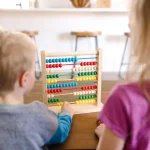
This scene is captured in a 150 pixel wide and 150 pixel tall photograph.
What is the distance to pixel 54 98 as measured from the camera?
4.14 feet

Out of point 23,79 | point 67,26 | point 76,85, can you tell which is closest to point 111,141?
point 23,79

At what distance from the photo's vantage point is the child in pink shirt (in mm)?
627

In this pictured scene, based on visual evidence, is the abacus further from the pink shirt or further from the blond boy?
A: the pink shirt

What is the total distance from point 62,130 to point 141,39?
1.49 ft

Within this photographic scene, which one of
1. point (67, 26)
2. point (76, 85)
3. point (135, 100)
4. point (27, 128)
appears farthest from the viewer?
point (67, 26)

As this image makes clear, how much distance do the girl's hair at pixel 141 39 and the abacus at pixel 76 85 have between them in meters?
0.57

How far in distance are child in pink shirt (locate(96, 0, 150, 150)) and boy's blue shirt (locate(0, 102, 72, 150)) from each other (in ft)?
0.92

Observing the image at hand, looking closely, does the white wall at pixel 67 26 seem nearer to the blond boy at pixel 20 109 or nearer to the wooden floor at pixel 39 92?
the wooden floor at pixel 39 92

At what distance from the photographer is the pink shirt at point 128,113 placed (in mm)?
630

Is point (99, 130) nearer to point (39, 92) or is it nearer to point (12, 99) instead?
point (12, 99)

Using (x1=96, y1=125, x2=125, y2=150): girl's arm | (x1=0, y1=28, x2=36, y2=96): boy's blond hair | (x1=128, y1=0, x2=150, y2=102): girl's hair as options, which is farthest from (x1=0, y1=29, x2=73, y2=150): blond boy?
(x1=128, y1=0, x2=150, y2=102): girl's hair

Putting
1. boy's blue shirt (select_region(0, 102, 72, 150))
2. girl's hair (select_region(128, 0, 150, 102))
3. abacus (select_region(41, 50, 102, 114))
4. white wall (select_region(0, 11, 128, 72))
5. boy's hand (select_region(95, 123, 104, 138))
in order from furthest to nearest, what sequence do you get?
white wall (select_region(0, 11, 128, 72))
abacus (select_region(41, 50, 102, 114))
boy's hand (select_region(95, 123, 104, 138))
boy's blue shirt (select_region(0, 102, 72, 150))
girl's hair (select_region(128, 0, 150, 102))

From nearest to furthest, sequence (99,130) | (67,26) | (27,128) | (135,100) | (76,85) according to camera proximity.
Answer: (135,100)
(27,128)
(99,130)
(76,85)
(67,26)

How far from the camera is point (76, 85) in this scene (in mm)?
1357
